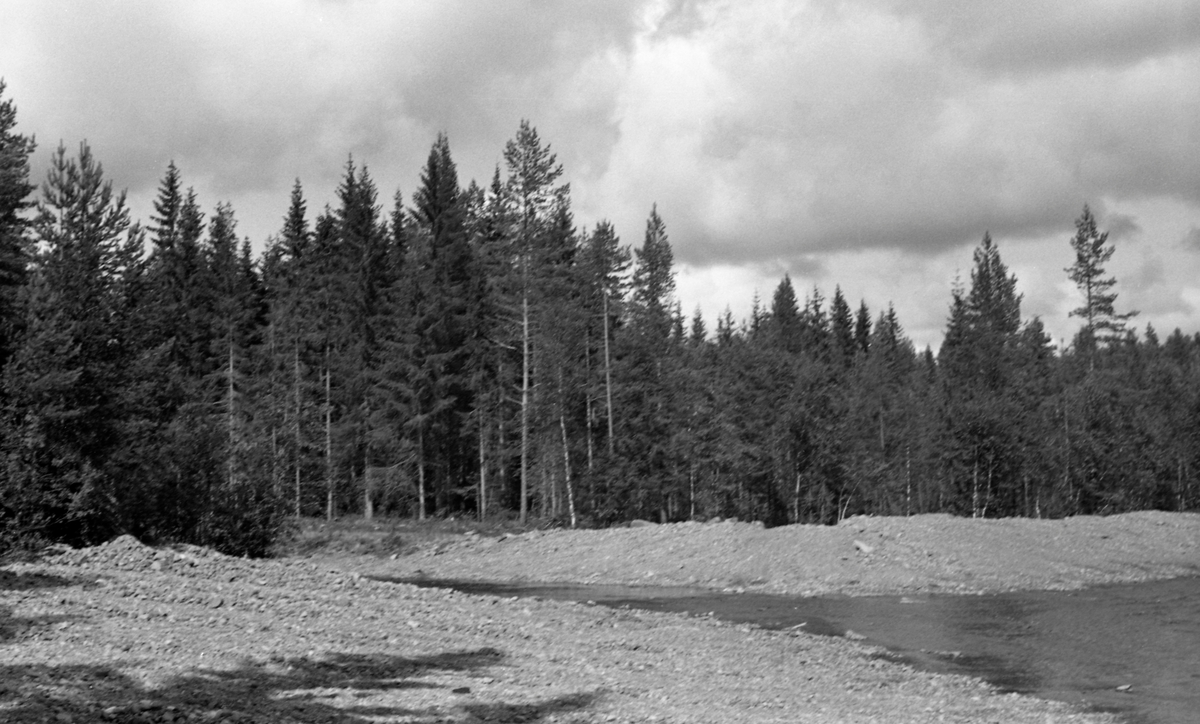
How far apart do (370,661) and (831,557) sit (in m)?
23.7

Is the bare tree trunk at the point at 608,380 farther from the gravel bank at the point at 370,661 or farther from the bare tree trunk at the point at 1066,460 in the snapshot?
the gravel bank at the point at 370,661

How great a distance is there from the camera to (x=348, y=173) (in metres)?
68.4

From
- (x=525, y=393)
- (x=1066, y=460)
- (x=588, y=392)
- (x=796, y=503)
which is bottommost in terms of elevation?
(x=796, y=503)

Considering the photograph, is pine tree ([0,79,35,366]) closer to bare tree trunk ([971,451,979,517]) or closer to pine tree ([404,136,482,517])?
pine tree ([404,136,482,517])

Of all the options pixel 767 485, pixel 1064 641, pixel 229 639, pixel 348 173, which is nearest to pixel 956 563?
pixel 1064 641

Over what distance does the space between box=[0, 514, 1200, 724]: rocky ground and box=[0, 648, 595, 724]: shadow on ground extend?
3 centimetres

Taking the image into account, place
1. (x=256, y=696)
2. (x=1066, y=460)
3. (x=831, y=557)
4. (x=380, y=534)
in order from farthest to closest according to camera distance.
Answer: (x=1066, y=460)
(x=380, y=534)
(x=831, y=557)
(x=256, y=696)

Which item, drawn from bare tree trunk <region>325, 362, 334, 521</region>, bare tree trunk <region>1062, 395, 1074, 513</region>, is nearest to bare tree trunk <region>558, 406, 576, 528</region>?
bare tree trunk <region>325, 362, 334, 521</region>

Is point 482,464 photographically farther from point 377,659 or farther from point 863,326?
point 863,326

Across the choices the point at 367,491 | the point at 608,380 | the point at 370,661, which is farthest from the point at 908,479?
the point at 370,661

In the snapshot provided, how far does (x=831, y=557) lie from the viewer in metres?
34.7

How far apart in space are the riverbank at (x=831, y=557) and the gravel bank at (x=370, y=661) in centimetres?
1383

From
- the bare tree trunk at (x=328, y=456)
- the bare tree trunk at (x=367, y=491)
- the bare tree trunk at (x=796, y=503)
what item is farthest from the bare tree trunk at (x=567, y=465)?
the bare tree trunk at (x=328, y=456)

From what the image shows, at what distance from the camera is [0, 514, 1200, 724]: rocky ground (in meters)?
10.6
